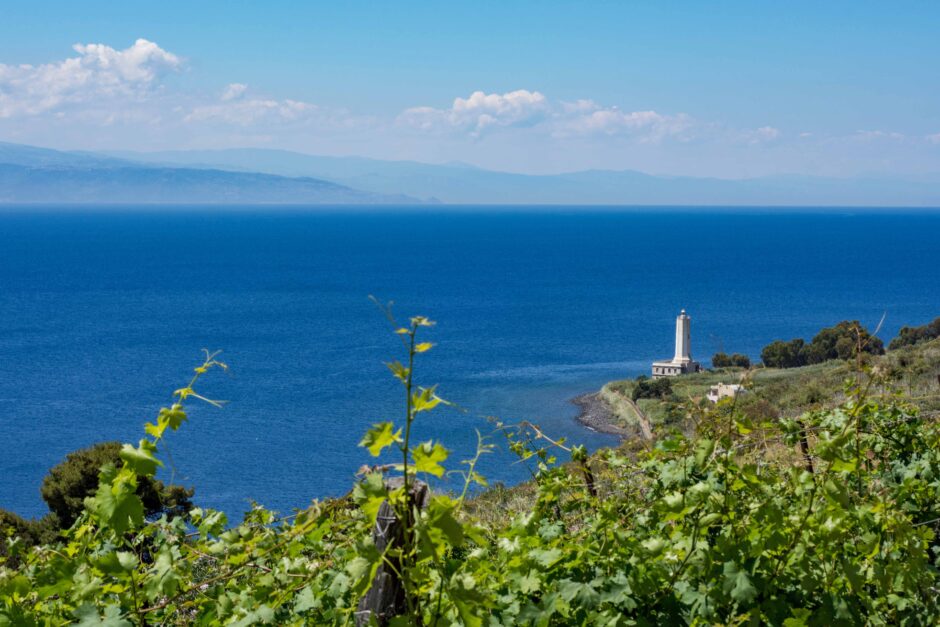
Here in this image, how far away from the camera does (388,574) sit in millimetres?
2119

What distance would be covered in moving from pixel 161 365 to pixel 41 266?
72.4m

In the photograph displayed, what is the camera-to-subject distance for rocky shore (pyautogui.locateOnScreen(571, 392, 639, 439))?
135 ft

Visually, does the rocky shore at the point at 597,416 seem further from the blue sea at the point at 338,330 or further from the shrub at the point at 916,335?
the shrub at the point at 916,335

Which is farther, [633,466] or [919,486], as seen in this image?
[633,466]

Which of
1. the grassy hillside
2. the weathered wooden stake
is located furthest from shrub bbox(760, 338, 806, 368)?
the weathered wooden stake

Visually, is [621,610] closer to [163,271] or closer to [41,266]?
[163,271]

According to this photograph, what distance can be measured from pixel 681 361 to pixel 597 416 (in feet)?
27.7

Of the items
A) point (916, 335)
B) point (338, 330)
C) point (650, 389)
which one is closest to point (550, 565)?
point (650, 389)

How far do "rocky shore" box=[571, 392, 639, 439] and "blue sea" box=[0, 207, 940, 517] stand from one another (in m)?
0.78

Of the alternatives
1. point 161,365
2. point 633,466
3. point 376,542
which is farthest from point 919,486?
point 161,365

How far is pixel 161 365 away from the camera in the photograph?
58562mm

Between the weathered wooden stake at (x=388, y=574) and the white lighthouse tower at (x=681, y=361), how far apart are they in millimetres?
46978

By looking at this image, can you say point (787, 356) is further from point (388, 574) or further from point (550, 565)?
point (388, 574)

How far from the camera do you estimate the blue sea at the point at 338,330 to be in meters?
41.2
